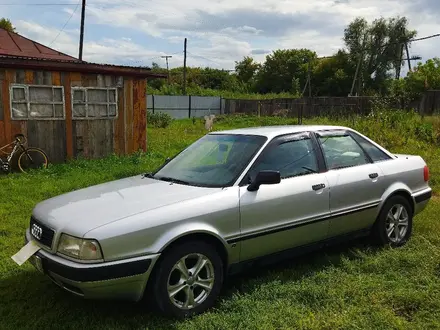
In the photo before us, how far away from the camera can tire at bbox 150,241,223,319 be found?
11.1 feet

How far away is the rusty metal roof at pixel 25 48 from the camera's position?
1175 centimetres

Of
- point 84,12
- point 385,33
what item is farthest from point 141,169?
point 385,33

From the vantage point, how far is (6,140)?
1029 centimetres

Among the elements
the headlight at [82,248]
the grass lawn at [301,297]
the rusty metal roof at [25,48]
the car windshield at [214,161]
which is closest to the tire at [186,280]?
the grass lawn at [301,297]

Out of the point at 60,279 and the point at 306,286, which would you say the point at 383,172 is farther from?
the point at 60,279

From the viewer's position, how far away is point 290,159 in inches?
176

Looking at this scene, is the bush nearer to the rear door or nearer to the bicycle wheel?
the bicycle wheel

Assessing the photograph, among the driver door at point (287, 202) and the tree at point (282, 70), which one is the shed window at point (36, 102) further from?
the tree at point (282, 70)

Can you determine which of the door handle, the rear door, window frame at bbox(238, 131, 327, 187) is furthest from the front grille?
the rear door

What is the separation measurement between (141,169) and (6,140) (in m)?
3.19

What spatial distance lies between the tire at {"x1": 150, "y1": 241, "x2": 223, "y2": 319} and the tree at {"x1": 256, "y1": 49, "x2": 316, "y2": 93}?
185 ft

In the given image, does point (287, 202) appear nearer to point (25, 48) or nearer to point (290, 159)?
point (290, 159)

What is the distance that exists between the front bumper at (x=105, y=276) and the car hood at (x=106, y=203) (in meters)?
0.26

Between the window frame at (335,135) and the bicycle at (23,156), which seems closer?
the window frame at (335,135)
